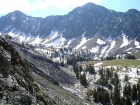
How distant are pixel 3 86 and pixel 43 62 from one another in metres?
119

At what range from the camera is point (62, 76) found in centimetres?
13788

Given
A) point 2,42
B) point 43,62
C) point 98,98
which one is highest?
point 2,42

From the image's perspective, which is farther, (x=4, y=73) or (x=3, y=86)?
(x=4, y=73)

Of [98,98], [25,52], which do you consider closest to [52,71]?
[25,52]

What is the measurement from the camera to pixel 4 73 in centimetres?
2728

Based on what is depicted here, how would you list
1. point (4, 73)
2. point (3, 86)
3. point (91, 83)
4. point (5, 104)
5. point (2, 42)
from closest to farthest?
point (5, 104) → point (3, 86) → point (4, 73) → point (2, 42) → point (91, 83)

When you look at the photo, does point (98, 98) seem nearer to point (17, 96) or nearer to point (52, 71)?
point (52, 71)

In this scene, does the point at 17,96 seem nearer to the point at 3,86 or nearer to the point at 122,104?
the point at 3,86

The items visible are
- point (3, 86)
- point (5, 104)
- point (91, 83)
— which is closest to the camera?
point (5, 104)

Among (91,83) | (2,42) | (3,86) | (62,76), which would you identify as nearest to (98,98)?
(62,76)

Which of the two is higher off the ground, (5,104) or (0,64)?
(0,64)

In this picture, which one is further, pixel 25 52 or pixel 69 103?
pixel 25 52

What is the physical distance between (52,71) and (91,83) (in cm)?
3659

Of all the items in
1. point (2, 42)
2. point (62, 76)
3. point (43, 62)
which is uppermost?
point (2, 42)
